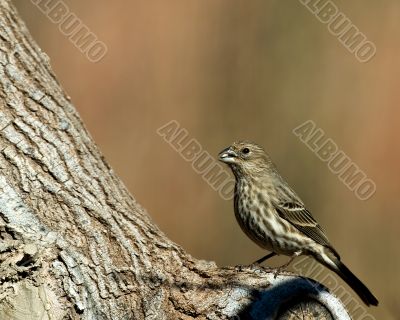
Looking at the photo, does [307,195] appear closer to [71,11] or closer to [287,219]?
[287,219]

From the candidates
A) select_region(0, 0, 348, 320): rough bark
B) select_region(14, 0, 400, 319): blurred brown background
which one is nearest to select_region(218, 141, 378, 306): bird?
select_region(14, 0, 400, 319): blurred brown background

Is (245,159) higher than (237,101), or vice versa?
(237,101)

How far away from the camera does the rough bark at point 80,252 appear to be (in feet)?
12.7

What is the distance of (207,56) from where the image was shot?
8.41 metres

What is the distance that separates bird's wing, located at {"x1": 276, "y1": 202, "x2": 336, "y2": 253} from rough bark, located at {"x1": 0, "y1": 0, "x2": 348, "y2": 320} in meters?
1.77

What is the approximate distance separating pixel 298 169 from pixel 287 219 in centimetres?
143

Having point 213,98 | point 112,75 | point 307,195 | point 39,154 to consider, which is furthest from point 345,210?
point 39,154

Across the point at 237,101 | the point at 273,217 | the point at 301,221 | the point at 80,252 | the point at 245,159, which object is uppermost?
the point at 237,101

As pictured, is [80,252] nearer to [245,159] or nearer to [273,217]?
[273,217]

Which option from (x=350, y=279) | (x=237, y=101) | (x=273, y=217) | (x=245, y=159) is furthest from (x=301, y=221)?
(x=237, y=101)

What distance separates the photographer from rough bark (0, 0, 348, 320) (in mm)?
3865

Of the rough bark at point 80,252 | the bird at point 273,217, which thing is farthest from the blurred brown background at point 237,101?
the rough bark at point 80,252

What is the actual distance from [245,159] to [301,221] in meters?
0.65

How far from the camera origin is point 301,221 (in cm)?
583
